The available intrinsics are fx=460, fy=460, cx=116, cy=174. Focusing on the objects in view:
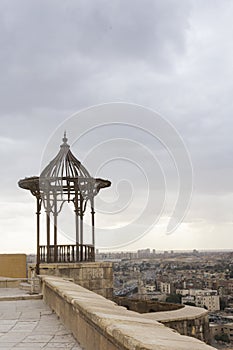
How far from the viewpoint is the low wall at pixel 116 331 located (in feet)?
7.89

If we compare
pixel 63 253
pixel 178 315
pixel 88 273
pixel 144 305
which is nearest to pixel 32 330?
pixel 178 315

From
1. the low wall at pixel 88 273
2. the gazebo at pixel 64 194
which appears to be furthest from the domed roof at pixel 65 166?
the low wall at pixel 88 273

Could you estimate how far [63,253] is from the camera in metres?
13.7

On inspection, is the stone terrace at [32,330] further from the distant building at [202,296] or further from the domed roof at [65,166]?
the distant building at [202,296]

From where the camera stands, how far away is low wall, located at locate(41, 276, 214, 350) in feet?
7.89

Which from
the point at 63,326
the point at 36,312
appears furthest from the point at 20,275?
the point at 63,326

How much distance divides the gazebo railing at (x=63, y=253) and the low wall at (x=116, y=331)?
8193mm

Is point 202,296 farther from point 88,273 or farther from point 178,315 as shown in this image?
point 178,315

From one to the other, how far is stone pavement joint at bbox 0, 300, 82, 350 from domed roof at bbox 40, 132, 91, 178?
244 inches

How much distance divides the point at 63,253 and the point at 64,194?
6.43 ft

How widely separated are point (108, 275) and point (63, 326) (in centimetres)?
839

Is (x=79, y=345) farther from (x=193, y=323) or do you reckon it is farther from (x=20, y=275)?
(x=20, y=275)

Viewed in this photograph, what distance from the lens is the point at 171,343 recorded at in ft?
7.82

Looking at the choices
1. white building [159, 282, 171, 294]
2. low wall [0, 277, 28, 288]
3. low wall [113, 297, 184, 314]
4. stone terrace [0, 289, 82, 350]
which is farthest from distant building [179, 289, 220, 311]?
stone terrace [0, 289, 82, 350]
